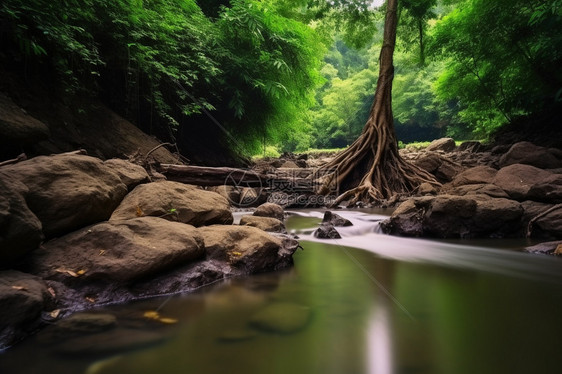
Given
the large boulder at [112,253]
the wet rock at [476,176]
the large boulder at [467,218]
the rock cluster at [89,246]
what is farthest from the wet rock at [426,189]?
the large boulder at [112,253]

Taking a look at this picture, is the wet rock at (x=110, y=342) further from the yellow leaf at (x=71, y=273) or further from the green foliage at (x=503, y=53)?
the green foliage at (x=503, y=53)

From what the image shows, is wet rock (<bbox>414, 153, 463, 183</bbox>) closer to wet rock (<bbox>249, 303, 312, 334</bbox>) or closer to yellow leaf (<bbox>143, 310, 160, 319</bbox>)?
wet rock (<bbox>249, 303, 312, 334</bbox>)

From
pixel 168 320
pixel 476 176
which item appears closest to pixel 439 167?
pixel 476 176

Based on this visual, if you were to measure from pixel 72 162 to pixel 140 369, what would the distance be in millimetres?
1844

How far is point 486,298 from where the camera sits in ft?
7.59

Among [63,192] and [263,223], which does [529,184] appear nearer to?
[263,223]

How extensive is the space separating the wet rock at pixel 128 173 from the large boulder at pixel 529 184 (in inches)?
227

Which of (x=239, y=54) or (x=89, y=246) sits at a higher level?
(x=239, y=54)

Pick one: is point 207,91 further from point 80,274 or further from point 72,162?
point 80,274

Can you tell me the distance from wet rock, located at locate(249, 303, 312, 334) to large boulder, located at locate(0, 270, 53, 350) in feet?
3.88

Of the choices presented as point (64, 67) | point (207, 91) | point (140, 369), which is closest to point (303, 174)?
point (207, 91)

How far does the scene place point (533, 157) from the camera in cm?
778

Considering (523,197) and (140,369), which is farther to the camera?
(523,197)

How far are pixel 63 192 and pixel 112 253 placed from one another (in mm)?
586
